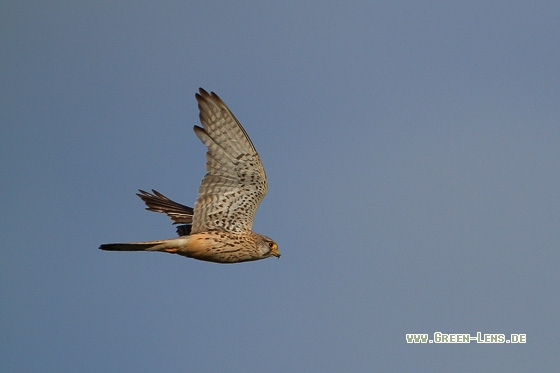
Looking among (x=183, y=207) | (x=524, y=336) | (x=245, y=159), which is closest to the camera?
(x=245, y=159)

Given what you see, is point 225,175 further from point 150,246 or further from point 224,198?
point 150,246

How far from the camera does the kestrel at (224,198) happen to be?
1596cm

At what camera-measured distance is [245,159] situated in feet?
53.2

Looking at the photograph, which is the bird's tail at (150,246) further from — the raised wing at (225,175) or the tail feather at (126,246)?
the raised wing at (225,175)

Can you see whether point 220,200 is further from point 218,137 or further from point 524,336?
point 524,336

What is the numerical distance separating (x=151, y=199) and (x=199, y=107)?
4.05m

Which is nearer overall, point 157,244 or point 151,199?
point 157,244

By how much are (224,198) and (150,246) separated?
1773 mm

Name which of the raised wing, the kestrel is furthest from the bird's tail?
the raised wing

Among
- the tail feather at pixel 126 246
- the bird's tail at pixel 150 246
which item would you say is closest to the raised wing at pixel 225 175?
the bird's tail at pixel 150 246

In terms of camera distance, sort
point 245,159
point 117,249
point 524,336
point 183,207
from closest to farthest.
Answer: point 117,249, point 245,159, point 183,207, point 524,336

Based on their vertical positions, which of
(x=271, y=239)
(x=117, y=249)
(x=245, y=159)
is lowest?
(x=117, y=249)

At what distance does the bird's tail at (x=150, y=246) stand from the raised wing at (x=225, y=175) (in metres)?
0.69

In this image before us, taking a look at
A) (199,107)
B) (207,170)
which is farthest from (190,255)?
(199,107)
